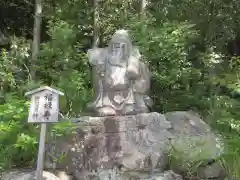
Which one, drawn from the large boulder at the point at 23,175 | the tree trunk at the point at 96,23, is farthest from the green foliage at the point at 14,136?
the tree trunk at the point at 96,23

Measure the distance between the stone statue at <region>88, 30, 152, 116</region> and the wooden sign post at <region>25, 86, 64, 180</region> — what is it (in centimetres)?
138

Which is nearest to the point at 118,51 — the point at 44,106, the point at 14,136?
the point at 44,106

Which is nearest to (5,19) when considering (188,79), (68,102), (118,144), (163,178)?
(68,102)

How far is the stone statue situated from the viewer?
19.4ft

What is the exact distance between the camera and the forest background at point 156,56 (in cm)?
702

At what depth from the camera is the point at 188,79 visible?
793 cm

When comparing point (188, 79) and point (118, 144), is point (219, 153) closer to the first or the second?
point (118, 144)

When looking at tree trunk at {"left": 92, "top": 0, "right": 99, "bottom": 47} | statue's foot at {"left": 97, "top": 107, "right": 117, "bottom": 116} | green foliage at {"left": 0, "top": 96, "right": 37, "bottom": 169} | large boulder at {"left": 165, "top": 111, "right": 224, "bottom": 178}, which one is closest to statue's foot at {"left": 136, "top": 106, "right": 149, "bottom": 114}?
statue's foot at {"left": 97, "top": 107, "right": 117, "bottom": 116}

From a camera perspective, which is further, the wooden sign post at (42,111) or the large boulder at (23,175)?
the large boulder at (23,175)

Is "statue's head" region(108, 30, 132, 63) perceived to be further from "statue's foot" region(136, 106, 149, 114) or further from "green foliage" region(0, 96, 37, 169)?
"green foliage" region(0, 96, 37, 169)

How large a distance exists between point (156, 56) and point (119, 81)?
6.27ft

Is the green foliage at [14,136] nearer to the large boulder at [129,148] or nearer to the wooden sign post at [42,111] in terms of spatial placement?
the large boulder at [129,148]

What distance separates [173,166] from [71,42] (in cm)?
436

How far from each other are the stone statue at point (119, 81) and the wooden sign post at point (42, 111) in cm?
138
